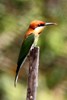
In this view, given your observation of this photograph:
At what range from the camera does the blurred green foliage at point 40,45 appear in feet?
16.0

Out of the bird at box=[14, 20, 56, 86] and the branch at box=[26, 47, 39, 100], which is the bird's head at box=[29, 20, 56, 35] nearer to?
the bird at box=[14, 20, 56, 86]

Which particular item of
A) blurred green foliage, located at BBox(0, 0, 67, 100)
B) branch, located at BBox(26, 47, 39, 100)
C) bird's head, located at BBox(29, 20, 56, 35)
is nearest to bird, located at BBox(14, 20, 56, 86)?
bird's head, located at BBox(29, 20, 56, 35)

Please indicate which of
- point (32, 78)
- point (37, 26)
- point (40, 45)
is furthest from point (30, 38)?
point (40, 45)

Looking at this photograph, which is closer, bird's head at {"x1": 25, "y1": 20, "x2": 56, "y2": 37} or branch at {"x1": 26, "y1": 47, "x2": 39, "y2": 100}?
branch at {"x1": 26, "y1": 47, "x2": 39, "y2": 100}

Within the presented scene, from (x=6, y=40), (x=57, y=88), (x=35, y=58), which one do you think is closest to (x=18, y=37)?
(x=6, y=40)

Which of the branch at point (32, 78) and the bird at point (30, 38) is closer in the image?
the branch at point (32, 78)

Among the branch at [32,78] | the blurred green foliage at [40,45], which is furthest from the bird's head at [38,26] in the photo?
the blurred green foliage at [40,45]

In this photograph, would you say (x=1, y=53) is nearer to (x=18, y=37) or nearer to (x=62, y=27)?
(x=18, y=37)

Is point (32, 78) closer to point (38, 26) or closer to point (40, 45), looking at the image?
point (38, 26)

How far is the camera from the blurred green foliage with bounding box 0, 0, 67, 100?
16.0ft

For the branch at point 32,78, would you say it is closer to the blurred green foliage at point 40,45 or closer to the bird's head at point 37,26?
the bird's head at point 37,26

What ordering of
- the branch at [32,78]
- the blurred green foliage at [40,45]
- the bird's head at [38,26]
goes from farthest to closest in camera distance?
the blurred green foliage at [40,45] < the bird's head at [38,26] < the branch at [32,78]

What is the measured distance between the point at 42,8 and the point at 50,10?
0.06 m

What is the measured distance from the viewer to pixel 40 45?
4840mm
